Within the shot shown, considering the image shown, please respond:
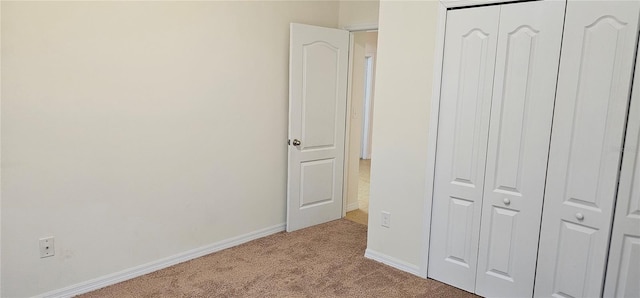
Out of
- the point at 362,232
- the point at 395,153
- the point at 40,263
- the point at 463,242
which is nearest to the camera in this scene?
the point at 40,263

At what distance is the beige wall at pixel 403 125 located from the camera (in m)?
2.94

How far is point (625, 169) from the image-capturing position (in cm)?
220

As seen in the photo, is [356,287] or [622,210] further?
[356,287]

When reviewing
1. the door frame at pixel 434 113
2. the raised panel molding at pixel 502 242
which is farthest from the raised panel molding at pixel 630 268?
the door frame at pixel 434 113

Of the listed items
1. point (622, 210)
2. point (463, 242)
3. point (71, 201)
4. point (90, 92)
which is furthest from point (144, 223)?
point (622, 210)

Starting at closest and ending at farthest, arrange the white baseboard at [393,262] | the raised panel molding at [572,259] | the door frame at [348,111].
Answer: the raised panel molding at [572,259], the white baseboard at [393,262], the door frame at [348,111]

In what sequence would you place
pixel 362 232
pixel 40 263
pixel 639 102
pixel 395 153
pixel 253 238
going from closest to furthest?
pixel 639 102, pixel 40 263, pixel 395 153, pixel 253 238, pixel 362 232

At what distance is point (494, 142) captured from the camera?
2.63 m

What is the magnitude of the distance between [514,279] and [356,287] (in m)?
1.01

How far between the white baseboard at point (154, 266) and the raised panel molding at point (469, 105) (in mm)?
1885

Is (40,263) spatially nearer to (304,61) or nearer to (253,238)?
(253,238)

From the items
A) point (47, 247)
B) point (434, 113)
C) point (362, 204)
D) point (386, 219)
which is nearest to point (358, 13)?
point (434, 113)

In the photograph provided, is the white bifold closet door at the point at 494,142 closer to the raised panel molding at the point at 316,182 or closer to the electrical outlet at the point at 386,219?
the electrical outlet at the point at 386,219

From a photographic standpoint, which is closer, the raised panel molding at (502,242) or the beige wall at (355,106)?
the raised panel molding at (502,242)
